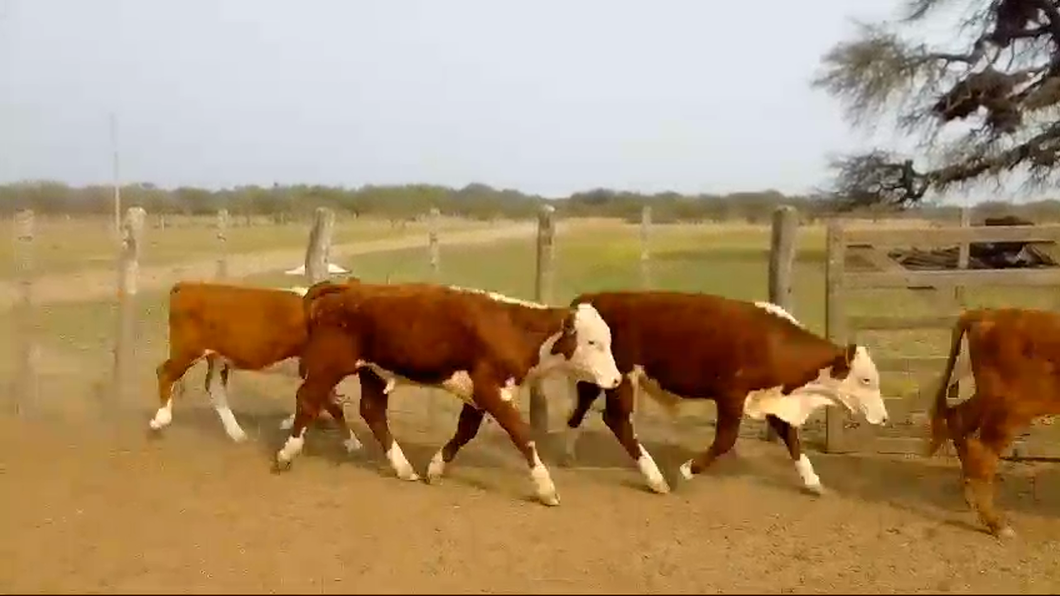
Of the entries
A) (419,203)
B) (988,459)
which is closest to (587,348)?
(988,459)

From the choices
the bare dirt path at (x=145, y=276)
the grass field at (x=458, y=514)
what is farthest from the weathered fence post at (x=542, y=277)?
the bare dirt path at (x=145, y=276)

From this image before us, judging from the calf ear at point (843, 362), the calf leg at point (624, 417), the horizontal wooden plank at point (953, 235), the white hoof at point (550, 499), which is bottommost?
the white hoof at point (550, 499)

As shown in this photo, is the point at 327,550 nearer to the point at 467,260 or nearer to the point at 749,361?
the point at 749,361

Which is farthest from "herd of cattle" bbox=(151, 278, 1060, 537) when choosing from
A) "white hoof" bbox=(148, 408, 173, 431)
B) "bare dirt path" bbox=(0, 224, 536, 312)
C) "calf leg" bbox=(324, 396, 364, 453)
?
"bare dirt path" bbox=(0, 224, 536, 312)

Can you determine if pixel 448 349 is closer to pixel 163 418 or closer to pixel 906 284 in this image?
pixel 163 418

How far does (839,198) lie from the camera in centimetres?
2411

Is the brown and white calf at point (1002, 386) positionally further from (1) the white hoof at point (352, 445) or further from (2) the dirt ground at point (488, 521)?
(1) the white hoof at point (352, 445)

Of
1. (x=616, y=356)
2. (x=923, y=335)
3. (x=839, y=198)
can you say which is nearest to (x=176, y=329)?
(x=616, y=356)

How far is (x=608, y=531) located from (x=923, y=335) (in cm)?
773

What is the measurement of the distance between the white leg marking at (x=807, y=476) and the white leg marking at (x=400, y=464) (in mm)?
2244

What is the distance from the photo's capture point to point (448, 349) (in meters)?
6.56

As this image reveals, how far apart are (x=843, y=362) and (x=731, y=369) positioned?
2.15 ft

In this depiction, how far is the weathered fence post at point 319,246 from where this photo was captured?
9203 millimetres

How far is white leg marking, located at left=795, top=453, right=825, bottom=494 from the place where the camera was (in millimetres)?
6426
